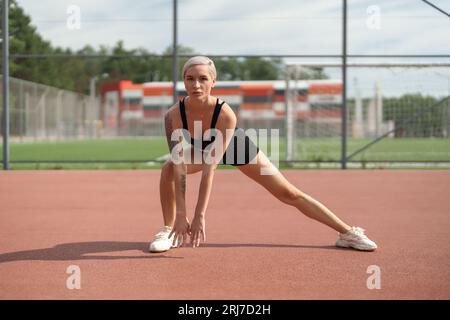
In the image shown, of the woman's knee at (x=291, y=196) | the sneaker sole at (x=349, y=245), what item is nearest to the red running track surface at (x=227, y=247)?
the sneaker sole at (x=349, y=245)

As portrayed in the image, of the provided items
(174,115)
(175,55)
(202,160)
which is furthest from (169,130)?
(175,55)

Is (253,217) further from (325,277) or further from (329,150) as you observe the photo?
(329,150)

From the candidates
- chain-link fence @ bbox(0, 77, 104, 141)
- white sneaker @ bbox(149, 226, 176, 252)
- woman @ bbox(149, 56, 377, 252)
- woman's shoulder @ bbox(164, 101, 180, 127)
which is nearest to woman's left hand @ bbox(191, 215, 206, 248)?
woman @ bbox(149, 56, 377, 252)

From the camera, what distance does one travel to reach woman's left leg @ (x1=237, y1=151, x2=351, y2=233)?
4.48 metres

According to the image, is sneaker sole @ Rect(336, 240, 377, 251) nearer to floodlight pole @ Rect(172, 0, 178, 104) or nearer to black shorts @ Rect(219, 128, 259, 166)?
black shorts @ Rect(219, 128, 259, 166)

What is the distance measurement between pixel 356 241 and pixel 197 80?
6.23 feet

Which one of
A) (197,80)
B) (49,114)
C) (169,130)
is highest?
(49,114)

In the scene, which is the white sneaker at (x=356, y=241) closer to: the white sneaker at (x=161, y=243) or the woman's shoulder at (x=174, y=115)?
the white sneaker at (x=161, y=243)

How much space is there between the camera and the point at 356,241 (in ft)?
15.1

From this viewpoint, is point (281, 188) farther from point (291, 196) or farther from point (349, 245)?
point (349, 245)

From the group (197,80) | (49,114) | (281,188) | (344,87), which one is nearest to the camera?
(197,80)

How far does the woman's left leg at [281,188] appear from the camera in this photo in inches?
177

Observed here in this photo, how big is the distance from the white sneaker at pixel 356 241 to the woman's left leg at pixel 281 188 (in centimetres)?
5

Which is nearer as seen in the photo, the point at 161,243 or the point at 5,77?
the point at 161,243
